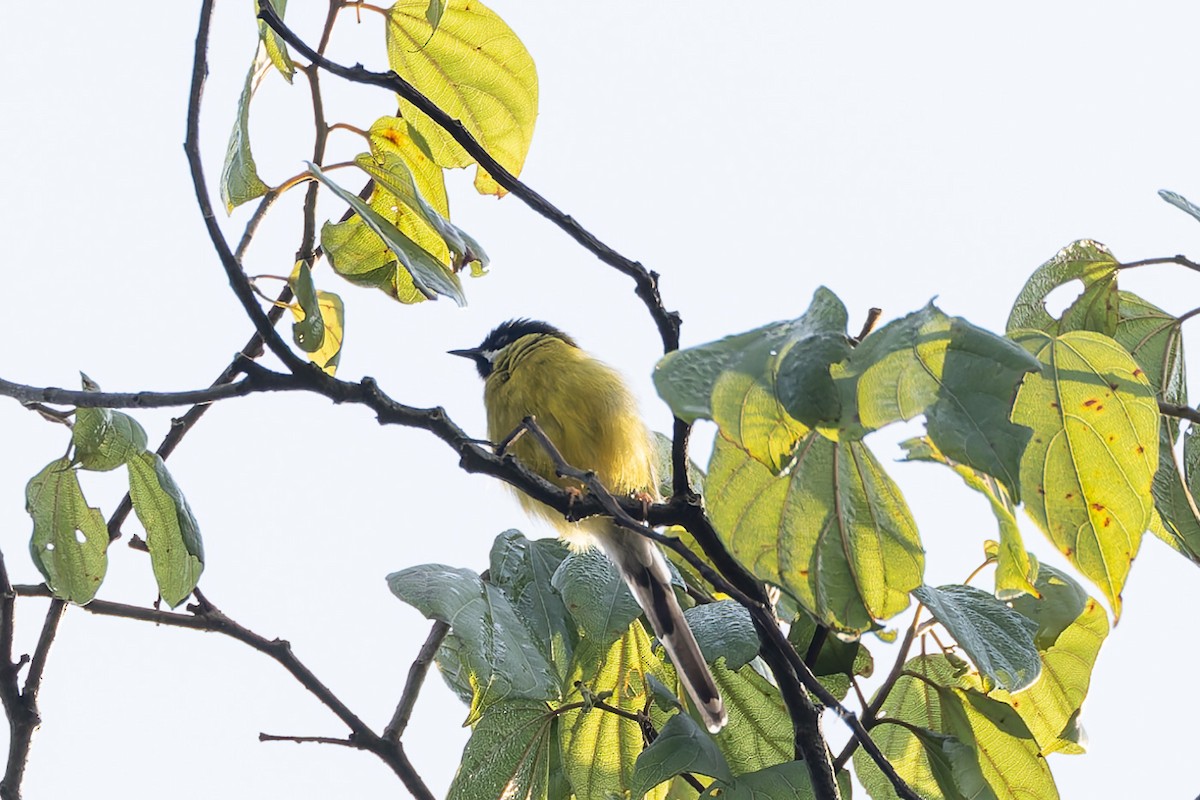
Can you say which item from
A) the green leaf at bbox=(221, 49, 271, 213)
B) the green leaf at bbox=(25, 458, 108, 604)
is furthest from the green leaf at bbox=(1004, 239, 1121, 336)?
the green leaf at bbox=(25, 458, 108, 604)

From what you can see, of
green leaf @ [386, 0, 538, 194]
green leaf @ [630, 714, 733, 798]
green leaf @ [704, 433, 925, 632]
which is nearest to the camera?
green leaf @ [704, 433, 925, 632]

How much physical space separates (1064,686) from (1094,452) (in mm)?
1089

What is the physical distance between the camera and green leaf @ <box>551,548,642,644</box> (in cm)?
224

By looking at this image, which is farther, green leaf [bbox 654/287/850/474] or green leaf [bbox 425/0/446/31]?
green leaf [bbox 425/0/446/31]

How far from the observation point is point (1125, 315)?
7.57 feet

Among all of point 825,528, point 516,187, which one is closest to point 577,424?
point 516,187

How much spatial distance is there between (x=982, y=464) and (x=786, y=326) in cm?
24

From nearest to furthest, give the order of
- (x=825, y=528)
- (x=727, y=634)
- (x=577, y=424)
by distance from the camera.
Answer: (x=825, y=528) → (x=727, y=634) → (x=577, y=424)

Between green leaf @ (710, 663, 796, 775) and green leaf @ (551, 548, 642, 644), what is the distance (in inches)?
9.9

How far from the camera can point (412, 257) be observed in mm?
1883

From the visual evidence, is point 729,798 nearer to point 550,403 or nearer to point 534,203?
point 534,203

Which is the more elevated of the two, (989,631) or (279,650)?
(279,650)

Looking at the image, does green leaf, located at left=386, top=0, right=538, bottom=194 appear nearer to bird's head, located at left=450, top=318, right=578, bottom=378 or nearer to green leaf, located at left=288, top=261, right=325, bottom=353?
green leaf, located at left=288, top=261, right=325, bottom=353

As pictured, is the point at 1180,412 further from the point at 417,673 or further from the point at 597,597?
the point at 417,673
